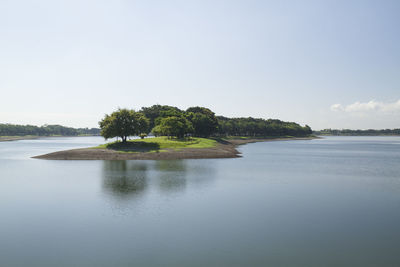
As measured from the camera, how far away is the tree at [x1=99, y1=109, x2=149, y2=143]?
89.0m

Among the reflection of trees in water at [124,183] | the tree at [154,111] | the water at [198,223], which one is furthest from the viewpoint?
the tree at [154,111]

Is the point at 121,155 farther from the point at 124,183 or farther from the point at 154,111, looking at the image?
the point at 154,111

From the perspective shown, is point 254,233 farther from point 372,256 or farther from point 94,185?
point 94,185

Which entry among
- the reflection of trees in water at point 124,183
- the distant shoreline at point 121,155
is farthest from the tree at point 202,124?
the reflection of trees in water at point 124,183

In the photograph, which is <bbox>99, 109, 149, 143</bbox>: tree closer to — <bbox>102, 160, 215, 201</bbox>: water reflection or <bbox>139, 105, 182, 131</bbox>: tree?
<bbox>102, 160, 215, 201</bbox>: water reflection

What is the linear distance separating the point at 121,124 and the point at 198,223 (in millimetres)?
71733

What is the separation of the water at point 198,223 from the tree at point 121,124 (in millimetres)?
46354

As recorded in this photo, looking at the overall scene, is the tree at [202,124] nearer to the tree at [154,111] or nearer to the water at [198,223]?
the tree at [154,111]

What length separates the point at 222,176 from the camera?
48500 millimetres

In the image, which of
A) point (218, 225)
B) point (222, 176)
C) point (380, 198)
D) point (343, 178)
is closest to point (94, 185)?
point (222, 176)

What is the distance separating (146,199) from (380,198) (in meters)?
27.7

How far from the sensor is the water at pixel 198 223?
17.4 meters

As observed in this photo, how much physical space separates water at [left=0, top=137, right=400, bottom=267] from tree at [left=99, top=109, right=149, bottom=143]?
46.4 m

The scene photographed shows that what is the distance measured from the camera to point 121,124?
8994 centimetres
